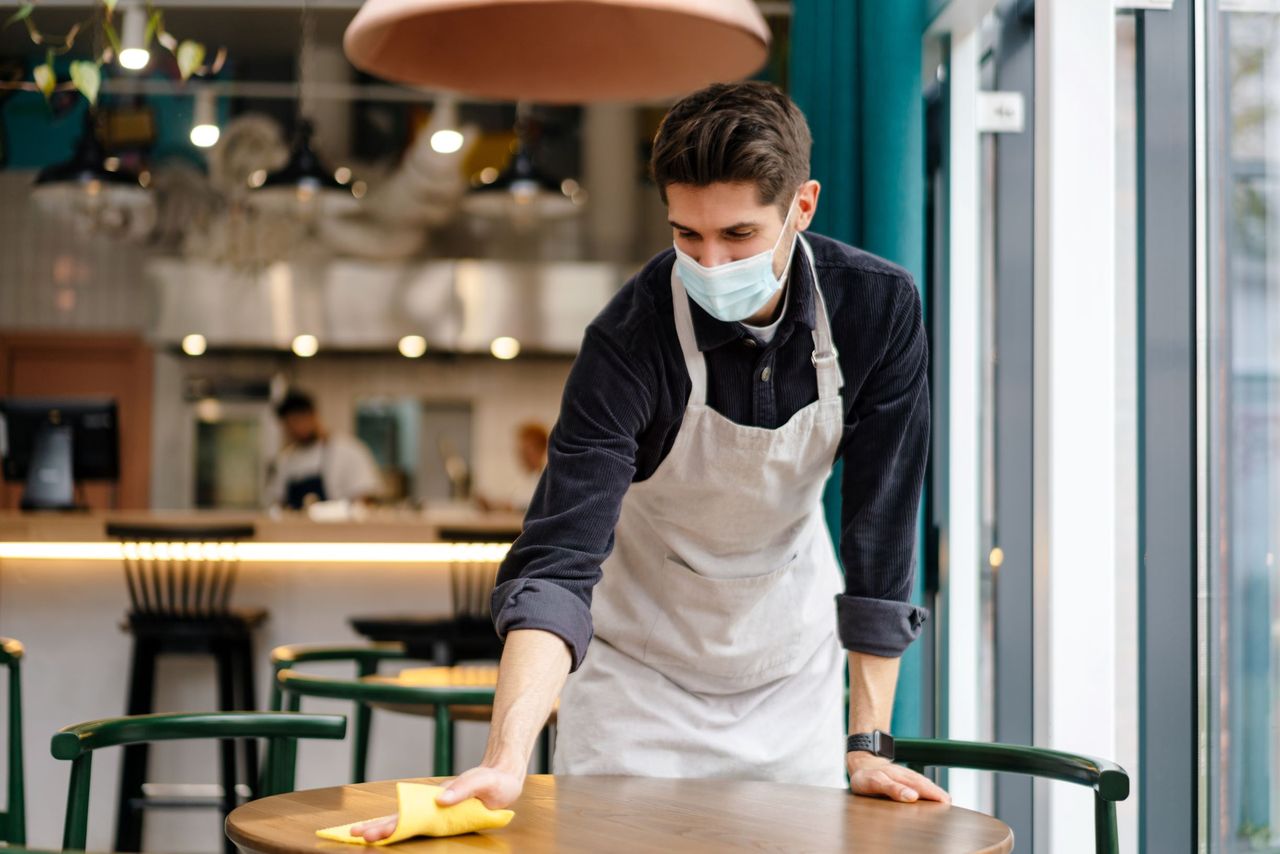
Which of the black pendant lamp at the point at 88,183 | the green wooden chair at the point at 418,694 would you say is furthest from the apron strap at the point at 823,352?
the black pendant lamp at the point at 88,183

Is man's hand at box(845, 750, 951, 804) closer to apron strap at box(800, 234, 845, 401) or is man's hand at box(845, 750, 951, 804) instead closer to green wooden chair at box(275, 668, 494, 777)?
apron strap at box(800, 234, 845, 401)

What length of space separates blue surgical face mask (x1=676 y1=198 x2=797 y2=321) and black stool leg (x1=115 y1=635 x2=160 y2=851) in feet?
9.69

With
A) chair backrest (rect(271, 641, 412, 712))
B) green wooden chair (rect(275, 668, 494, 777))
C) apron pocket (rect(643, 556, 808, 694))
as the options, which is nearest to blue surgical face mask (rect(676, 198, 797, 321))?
apron pocket (rect(643, 556, 808, 694))

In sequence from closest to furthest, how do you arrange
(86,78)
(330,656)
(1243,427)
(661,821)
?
(661,821) < (1243,427) < (86,78) < (330,656)

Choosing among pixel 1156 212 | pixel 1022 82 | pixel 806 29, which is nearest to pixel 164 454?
pixel 806 29

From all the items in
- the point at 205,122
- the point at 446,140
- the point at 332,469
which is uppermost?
the point at 205,122

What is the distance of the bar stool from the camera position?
13.7ft

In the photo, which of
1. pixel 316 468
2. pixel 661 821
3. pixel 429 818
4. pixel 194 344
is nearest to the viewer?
pixel 429 818

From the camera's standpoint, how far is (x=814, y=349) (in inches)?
72.0

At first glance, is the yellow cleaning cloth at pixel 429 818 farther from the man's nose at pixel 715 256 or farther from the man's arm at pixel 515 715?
the man's nose at pixel 715 256

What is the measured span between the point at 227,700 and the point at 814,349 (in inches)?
120

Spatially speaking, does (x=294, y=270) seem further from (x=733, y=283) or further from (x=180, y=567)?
(x=733, y=283)

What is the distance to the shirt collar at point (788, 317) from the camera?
1798 millimetres

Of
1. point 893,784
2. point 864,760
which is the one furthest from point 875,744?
point 893,784
